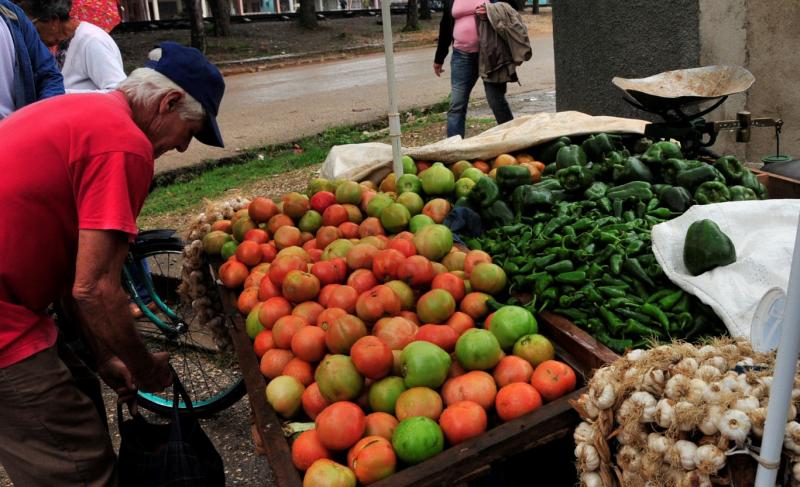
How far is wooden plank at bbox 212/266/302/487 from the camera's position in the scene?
6.73 feet

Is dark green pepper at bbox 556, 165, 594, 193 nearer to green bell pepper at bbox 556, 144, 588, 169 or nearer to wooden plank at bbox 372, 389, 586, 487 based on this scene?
green bell pepper at bbox 556, 144, 588, 169

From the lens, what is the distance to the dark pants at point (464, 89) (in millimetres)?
7285

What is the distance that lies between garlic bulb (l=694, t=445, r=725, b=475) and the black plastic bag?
182 cm

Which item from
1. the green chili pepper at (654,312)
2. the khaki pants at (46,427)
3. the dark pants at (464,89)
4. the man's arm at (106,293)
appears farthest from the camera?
the dark pants at (464,89)

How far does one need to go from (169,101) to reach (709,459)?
2.01 meters

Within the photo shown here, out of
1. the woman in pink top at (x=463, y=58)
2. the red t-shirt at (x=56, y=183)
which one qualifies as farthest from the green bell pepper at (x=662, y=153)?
the woman in pink top at (x=463, y=58)

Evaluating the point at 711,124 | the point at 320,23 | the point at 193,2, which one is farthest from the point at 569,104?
the point at 320,23

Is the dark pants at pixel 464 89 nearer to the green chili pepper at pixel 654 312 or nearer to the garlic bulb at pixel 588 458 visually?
the green chili pepper at pixel 654 312

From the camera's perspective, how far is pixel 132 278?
14.7 ft

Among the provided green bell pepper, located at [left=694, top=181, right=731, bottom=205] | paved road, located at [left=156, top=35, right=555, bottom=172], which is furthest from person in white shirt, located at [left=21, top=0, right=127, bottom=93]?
paved road, located at [left=156, top=35, right=555, bottom=172]

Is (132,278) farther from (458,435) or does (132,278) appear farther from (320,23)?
(320,23)

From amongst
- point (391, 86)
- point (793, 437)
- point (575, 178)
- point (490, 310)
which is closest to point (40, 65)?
point (391, 86)

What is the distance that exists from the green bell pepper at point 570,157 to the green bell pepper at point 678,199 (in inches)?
25.5

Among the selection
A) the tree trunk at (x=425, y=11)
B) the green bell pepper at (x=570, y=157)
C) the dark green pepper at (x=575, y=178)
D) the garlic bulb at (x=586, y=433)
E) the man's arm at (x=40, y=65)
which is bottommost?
the garlic bulb at (x=586, y=433)
